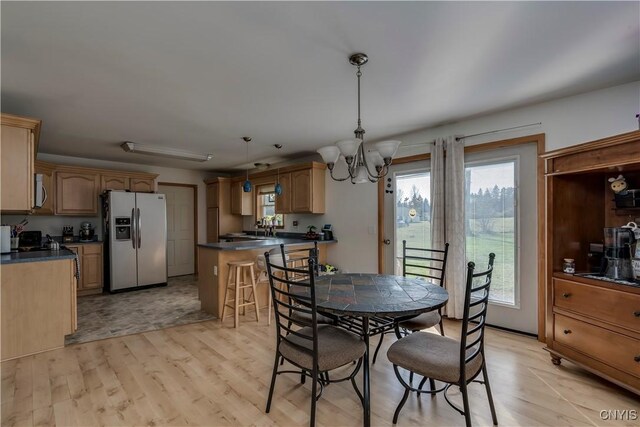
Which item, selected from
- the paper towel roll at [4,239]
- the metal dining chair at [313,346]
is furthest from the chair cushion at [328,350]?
the paper towel roll at [4,239]

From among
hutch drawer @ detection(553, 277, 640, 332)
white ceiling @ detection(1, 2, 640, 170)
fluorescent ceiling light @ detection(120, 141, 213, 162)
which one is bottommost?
hutch drawer @ detection(553, 277, 640, 332)

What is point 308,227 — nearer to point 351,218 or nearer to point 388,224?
point 351,218

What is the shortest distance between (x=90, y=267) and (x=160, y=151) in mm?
2260

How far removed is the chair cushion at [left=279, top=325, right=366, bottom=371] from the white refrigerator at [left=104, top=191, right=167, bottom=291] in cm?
430

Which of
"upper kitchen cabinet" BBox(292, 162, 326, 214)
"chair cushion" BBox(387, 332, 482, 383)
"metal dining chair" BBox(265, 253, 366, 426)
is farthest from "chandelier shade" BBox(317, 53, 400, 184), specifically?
"upper kitchen cabinet" BBox(292, 162, 326, 214)

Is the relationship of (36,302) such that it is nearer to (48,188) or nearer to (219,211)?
(48,188)

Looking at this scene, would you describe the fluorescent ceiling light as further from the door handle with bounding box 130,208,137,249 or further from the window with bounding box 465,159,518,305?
the window with bounding box 465,159,518,305

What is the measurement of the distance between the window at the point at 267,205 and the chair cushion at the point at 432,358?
422 cm

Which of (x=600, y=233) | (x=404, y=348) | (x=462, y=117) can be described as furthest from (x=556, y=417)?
(x=462, y=117)

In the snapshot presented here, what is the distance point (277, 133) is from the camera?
12.9ft

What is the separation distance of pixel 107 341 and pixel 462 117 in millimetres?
4449

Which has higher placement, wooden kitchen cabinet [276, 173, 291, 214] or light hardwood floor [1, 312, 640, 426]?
wooden kitchen cabinet [276, 173, 291, 214]

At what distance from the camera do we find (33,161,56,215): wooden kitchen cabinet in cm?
456

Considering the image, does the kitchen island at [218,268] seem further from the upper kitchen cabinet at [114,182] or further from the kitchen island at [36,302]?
the upper kitchen cabinet at [114,182]
